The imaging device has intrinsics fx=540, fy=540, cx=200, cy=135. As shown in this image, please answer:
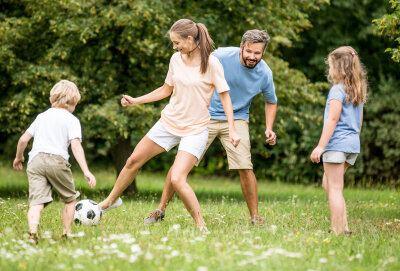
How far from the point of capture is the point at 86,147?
58.6ft

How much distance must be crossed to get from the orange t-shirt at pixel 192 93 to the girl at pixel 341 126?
3.46ft

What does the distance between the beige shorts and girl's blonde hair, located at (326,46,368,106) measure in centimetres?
270

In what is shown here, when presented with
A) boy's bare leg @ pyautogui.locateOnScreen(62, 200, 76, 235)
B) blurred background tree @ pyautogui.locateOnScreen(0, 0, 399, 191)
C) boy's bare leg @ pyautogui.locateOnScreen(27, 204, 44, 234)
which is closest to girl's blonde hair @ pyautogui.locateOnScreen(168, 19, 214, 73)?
boy's bare leg @ pyautogui.locateOnScreen(62, 200, 76, 235)

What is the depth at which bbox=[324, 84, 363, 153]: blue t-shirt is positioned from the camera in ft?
16.9

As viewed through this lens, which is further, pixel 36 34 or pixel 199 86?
pixel 36 34

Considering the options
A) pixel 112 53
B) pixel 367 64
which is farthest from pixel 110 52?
pixel 367 64

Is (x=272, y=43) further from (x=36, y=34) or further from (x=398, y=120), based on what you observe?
(x=398, y=120)

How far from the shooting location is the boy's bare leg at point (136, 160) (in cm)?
557

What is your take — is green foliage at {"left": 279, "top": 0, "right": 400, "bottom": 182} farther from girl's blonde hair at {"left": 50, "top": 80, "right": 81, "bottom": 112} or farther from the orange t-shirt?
girl's blonde hair at {"left": 50, "top": 80, "right": 81, "bottom": 112}

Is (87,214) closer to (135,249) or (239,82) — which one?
(135,249)

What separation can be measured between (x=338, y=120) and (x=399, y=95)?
9.78m

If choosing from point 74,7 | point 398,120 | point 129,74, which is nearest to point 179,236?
point 74,7

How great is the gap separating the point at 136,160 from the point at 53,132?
1171 mm

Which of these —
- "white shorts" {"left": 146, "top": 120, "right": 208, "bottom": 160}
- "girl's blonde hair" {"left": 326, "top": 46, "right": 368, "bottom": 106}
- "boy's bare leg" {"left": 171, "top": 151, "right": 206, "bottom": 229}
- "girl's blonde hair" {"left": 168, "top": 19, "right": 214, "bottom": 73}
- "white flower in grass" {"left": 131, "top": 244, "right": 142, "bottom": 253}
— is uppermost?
"girl's blonde hair" {"left": 168, "top": 19, "right": 214, "bottom": 73}
